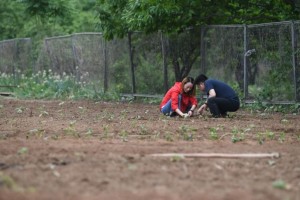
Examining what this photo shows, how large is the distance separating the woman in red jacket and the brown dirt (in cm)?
56

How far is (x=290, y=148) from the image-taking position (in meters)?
8.88

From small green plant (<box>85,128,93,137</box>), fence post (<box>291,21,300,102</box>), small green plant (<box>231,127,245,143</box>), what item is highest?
fence post (<box>291,21,300,102</box>)

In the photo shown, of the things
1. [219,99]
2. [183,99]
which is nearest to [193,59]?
[183,99]

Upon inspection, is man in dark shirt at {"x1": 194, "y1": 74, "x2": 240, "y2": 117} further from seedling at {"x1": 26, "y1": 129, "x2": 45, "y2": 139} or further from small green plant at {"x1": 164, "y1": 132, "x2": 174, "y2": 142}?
seedling at {"x1": 26, "y1": 129, "x2": 45, "y2": 139}

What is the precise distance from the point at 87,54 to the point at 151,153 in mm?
14975

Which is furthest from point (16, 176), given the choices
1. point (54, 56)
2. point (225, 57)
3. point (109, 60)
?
point (54, 56)

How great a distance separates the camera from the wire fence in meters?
15.7

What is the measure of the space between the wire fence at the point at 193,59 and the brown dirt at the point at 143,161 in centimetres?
315

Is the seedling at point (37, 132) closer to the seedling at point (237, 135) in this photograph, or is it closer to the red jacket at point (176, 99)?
the seedling at point (237, 135)

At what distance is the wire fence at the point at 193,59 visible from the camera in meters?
15.7

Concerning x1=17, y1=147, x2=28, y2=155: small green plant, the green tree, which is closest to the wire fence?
the green tree

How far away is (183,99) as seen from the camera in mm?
13477

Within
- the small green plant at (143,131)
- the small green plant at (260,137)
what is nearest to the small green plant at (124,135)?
the small green plant at (143,131)

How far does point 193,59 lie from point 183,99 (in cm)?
533
